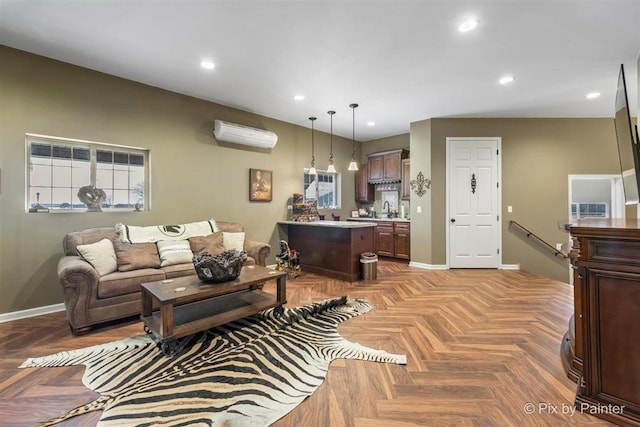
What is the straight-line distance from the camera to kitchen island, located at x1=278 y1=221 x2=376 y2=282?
4.32 meters

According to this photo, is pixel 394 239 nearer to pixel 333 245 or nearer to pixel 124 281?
pixel 333 245

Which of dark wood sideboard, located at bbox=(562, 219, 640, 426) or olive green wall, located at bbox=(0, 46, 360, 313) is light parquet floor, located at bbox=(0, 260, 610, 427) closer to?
dark wood sideboard, located at bbox=(562, 219, 640, 426)

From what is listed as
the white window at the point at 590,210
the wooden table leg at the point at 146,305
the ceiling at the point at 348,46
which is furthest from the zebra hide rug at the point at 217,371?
the white window at the point at 590,210

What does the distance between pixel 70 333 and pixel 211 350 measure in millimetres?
1513

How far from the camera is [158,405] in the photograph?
161 cm

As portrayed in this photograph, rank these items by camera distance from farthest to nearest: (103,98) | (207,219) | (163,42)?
(207,219), (103,98), (163,42)

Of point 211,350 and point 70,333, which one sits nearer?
point 211,350

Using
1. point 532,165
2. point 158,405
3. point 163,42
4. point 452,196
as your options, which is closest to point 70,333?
point 158,405

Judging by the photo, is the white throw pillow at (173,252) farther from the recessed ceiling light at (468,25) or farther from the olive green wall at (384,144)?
the olive green wall at (384,144)

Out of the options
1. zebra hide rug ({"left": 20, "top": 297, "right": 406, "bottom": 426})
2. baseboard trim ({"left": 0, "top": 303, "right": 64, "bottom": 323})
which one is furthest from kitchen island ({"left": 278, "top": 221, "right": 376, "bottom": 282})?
baseboard trim ({"left": 0, "top": 303, "right": 64, "bottom": 323})

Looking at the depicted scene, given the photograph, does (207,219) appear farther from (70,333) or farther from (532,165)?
(532,165)

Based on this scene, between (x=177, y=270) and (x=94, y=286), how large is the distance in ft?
2.44

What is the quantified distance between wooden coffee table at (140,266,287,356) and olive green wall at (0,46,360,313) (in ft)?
5.48

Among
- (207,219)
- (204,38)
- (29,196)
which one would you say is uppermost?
(204,38)
